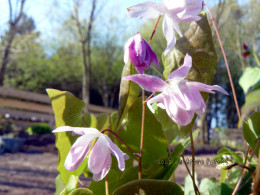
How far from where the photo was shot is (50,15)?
7.51 meters

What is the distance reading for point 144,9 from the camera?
0.26m

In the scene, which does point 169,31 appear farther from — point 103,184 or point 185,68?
point 103,184

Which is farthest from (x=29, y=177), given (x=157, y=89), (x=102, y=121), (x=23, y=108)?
(x=23, y=108)

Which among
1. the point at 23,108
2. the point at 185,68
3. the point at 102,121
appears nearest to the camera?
the point at 185,68

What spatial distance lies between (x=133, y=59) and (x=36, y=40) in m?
10.7

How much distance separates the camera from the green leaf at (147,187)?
0.26 m

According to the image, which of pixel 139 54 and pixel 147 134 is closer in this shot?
pixel 139 54

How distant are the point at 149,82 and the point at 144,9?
0.28 ft

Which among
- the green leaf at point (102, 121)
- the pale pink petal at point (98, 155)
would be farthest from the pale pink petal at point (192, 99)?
the green leaf at point (102, 121)

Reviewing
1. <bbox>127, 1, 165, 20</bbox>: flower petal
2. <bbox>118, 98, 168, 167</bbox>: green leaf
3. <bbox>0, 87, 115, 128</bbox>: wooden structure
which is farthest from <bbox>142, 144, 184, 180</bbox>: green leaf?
<bbox>0, 87, 115, 128</bbox>: wooden structure

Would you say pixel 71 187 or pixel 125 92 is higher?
pixel 125 92

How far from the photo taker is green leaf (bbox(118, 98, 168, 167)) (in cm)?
37

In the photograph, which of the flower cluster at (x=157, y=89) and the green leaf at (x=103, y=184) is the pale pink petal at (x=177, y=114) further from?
the green leaf at (x=103, y=184)

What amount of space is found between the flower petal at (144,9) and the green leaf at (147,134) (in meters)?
0.14
